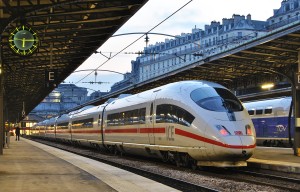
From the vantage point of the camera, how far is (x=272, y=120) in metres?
32.2

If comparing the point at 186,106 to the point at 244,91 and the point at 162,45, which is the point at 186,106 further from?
the point at 162,45

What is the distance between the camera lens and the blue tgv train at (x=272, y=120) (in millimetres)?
30734

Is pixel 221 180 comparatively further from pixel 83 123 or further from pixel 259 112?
pixel 83 123

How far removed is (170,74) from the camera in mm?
33875

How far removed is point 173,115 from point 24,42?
19.6 ft

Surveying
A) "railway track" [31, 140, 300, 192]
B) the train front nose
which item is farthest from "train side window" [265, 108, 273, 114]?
the train front nose

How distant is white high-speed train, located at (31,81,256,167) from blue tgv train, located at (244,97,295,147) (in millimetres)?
11478

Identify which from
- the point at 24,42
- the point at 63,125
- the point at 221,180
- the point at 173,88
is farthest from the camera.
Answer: the point at 63,125

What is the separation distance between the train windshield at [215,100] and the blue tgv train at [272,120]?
13.9m

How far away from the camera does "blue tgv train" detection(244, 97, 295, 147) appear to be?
3073 centimetres

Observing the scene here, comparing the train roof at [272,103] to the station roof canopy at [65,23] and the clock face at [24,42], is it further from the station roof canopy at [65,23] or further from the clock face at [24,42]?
the clock face at [24,42]

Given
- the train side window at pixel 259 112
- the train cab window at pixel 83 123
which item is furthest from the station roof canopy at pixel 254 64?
the train cab window at pixel 83 123

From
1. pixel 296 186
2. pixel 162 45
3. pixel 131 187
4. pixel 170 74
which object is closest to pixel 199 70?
pixel 170 74

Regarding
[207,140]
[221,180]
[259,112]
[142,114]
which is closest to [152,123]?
[142,114]
